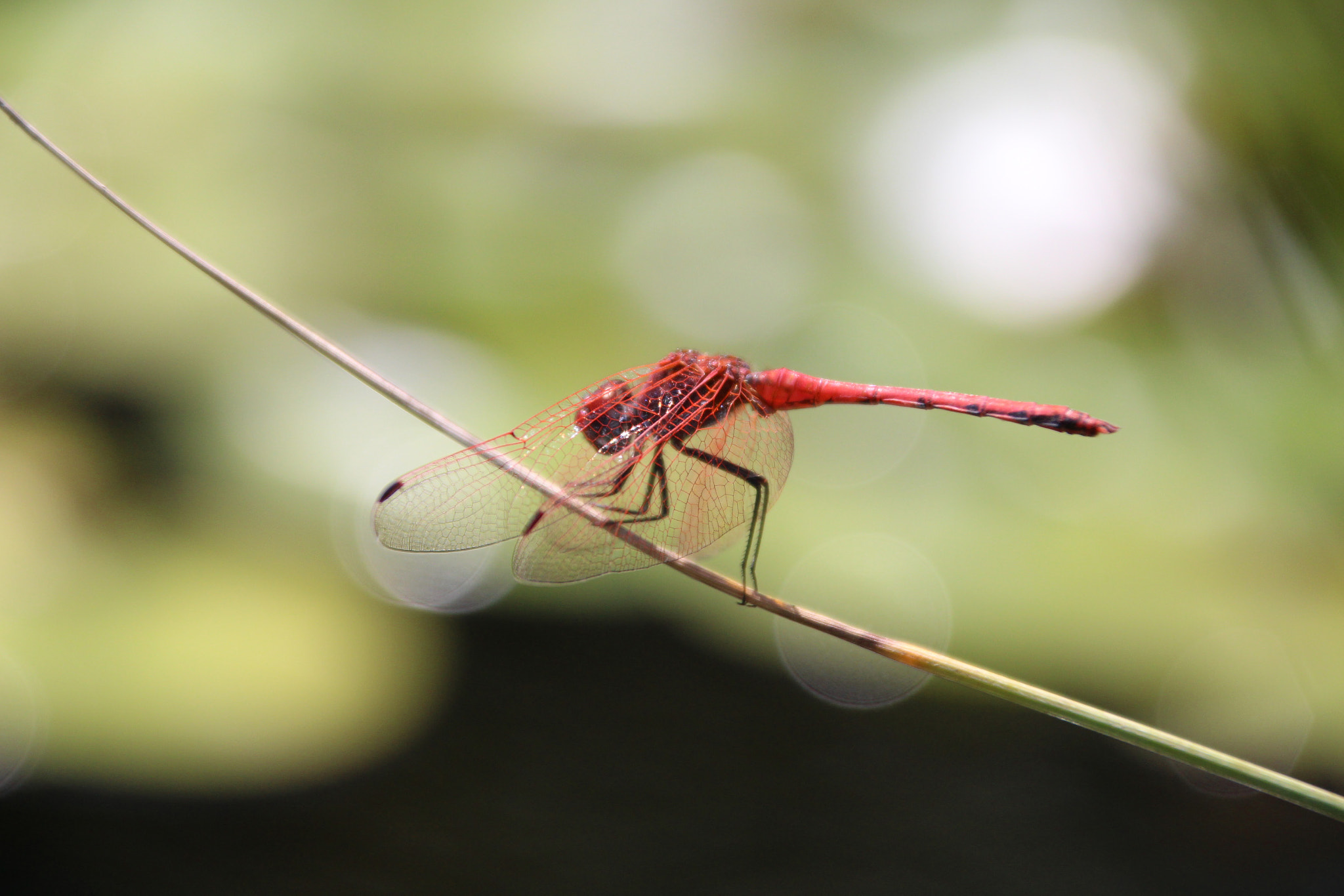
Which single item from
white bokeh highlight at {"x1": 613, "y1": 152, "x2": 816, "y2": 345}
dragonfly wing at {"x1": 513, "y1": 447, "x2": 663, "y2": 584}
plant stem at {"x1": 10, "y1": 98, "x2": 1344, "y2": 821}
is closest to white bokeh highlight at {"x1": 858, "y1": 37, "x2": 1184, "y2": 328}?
white bokeh highlight at {"x1": 613, "y1": 152, "x2": 816, "y2": 345}

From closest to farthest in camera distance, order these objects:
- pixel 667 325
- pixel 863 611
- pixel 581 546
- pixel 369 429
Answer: pixel 581 546 < pixel 863 611 < pixel 369 429 < pixel 667 325

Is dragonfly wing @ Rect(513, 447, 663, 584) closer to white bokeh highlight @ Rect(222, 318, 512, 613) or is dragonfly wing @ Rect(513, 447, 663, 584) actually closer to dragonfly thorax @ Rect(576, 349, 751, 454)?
dragonfly thorax @ Rect(576, 349, 751, 454)

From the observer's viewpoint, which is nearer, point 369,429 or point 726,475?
point 726,475

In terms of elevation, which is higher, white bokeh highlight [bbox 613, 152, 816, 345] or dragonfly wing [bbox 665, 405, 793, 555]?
white bokeh highlight [bbox 613, 152, 816, 345]

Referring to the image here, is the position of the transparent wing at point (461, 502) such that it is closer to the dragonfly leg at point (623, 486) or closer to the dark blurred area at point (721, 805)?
the dragonfly leg at point (623, 486)

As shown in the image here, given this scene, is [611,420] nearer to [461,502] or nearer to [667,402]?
[667,402]

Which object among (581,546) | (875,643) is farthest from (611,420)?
(875,643)

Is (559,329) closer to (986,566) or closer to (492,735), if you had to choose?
(492,735)
